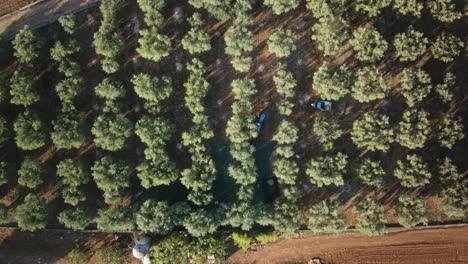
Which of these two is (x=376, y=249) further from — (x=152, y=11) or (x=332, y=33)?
(x=152, y=11)

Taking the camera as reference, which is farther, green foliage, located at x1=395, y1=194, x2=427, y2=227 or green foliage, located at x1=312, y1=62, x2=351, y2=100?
green foliage, located at x1=312, y1=62, x2=351, y2=100

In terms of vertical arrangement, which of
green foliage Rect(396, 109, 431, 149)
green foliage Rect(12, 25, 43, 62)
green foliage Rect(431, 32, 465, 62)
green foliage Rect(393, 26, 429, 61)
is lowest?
green foliage Rect(396, 109, 431, 149)

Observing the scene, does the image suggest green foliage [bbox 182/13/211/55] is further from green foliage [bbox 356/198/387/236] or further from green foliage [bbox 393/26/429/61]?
green foliage [bbox 356/198/387/236]

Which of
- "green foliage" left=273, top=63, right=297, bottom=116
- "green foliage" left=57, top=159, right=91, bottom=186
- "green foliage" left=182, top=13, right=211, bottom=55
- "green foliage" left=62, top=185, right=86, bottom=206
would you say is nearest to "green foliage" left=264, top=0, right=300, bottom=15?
"green foliage" left=273, top=63, right=297, bottom=116

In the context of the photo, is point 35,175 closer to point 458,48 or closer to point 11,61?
point 11,61

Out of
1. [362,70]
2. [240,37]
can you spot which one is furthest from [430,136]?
[240,37]

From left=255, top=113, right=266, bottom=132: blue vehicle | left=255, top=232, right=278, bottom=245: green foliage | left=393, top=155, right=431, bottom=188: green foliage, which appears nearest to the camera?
left=393, top=155, right=431, bottom=188: green foliage

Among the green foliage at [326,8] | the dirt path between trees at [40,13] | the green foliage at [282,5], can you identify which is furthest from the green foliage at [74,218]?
the green foliage at [326,8]

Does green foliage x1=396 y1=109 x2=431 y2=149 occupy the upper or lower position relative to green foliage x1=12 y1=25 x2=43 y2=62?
lower
